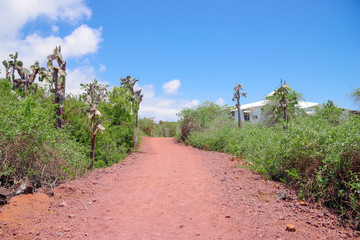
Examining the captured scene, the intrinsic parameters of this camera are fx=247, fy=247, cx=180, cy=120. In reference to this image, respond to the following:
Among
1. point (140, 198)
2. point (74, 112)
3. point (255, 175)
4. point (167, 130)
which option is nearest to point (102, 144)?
point (74, 112)

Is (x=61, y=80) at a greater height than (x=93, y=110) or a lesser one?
greater

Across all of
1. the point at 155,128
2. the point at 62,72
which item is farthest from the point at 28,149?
the point at 155,128

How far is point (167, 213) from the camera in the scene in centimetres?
545

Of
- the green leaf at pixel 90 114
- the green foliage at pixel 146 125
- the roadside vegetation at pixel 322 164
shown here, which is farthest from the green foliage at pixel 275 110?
the green leaf at pixel 90 114

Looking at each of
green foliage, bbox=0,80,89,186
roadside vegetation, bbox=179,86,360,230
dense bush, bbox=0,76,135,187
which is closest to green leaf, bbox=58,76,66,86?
dense bush, bbox=0,76,135,187

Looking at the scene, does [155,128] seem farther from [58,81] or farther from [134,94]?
[58,81]

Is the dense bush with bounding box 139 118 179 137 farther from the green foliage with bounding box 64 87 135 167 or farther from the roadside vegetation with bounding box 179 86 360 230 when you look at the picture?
the roadside vegetation with bounding box 179 86 360 230

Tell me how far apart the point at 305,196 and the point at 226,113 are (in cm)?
2247

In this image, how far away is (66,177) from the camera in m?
7.90

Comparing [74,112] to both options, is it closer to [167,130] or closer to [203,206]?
[203,206]

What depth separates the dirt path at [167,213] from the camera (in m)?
4.52

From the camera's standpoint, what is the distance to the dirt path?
452 cm

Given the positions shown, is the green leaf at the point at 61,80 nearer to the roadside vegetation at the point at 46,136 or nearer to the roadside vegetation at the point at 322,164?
the roadside vegetation at the point at 46,136

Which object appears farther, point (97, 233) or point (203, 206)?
point (203, 206)
